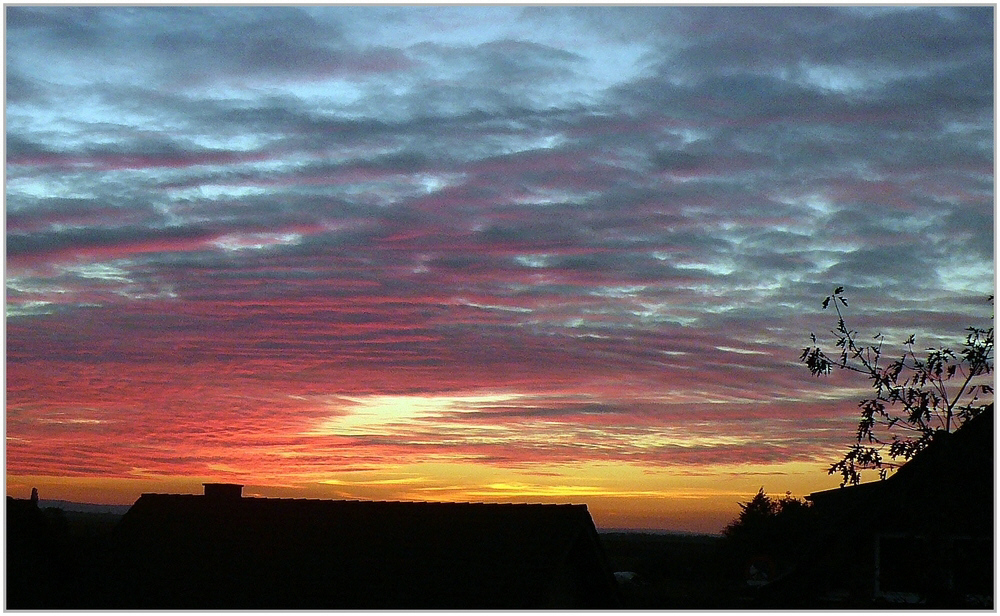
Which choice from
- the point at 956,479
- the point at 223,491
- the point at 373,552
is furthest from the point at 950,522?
the point at 223,491

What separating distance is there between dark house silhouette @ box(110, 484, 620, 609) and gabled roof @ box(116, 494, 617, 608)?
0.10 ft

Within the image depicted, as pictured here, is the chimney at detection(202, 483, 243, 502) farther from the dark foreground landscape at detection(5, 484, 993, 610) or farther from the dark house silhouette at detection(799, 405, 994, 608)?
the dark house silhouette at detection(799, 405, 994, 608)

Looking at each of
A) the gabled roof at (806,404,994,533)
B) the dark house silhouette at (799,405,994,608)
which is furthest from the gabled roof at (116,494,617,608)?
the gabled roof at (806,404,994,533)

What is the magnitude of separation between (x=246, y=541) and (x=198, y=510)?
2.39 m

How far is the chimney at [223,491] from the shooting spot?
31953 mm

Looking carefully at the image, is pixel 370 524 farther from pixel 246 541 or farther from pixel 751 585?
pixel 751 585

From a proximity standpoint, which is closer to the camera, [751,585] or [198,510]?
[198,510]

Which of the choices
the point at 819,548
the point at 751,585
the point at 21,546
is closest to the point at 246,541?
the point at 21,546

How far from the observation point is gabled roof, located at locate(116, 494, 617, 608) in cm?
2733

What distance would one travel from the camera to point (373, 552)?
95.2 feet

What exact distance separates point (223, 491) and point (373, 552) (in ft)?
19.8

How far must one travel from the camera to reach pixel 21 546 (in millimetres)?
28156

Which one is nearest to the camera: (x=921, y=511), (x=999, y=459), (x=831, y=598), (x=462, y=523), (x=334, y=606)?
(x=999, y=459)

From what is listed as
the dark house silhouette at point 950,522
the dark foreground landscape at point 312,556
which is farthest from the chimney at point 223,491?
the dark house silhouette at point 950,522
